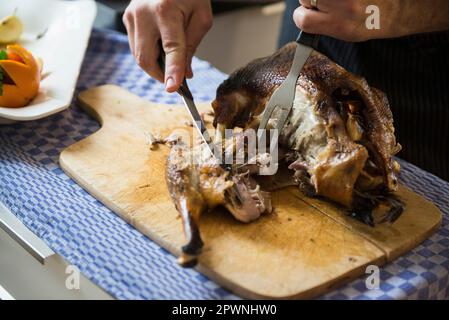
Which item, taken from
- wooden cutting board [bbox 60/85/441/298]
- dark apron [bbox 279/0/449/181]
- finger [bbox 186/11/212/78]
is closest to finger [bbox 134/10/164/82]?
finger [bbox 186/11/212/78]

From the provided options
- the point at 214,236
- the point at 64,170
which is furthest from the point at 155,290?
the point at 64,170

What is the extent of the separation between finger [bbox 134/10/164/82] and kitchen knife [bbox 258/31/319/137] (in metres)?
0.45

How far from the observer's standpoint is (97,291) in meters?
1.31

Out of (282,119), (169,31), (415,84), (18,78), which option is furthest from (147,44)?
(415,84)

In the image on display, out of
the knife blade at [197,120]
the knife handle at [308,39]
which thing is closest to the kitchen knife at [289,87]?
the knife handle at [308,39]

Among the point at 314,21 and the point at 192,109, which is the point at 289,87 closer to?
the point at 314,21

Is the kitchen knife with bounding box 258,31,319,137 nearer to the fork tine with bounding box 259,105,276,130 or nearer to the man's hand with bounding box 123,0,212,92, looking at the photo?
the fork tine with bounding box 259,105,276,130

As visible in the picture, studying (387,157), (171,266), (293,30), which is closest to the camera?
(171,266)

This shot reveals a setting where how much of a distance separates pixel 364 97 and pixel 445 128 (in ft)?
1.98

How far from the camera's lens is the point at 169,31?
1763 mm

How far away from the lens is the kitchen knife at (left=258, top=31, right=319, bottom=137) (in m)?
1.51

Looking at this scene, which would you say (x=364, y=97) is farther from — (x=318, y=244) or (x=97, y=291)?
(x=97, y=291)

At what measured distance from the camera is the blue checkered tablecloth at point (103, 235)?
131 centimetres

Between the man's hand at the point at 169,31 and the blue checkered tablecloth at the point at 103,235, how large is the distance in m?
0.34
